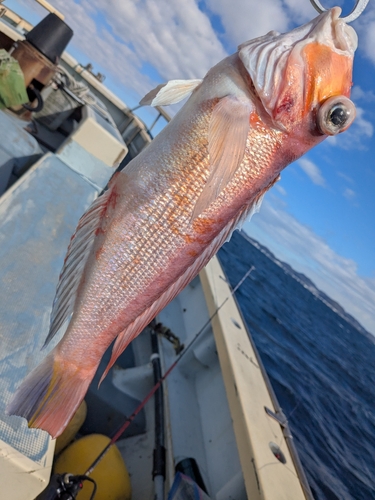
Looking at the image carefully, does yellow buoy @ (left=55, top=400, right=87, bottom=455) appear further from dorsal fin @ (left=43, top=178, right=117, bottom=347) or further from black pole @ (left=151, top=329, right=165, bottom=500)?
dorsal fin @ (left=43, top=178, right=117, bottom=347)

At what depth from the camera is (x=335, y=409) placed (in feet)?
52.4

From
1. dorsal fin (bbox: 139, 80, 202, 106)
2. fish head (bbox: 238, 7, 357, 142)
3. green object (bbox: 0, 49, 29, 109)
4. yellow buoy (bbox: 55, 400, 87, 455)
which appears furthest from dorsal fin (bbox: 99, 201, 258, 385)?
green object (bbox: 0, 49, 29, 109)

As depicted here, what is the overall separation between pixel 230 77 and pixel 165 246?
80 centimetres

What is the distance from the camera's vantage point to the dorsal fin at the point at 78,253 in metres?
1.57

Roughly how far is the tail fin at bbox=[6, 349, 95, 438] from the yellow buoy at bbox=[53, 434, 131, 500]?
68.6 inches

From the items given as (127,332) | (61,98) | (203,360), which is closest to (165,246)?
(127,332)

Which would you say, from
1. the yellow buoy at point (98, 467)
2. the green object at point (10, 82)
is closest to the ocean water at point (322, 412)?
the yellow buoy at point (98, 467)

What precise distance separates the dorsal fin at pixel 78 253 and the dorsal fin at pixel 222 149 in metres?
0.46

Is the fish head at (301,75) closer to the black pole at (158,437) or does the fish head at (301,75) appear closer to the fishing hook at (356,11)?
the fishing hook at (356,11)

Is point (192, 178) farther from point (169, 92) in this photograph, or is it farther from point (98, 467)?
point (98, 467)

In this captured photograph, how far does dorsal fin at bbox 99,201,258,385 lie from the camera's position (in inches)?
63.5

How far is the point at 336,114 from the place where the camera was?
1406 millimetres

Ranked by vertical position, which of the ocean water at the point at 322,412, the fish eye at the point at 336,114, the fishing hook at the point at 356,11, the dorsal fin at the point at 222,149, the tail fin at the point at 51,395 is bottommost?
the ocean water at the point at 322,412

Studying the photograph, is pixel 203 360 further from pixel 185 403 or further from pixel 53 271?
pixel 53 271
